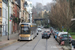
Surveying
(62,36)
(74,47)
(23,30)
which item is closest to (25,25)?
(23,30)

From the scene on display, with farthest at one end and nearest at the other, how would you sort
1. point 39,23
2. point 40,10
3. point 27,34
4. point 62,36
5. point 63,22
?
point 40,10 → point 39,23 → point 63,22 → point 27,34 → point 62,36

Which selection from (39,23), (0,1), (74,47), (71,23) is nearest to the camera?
(74,47)

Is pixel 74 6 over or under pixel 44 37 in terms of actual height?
over

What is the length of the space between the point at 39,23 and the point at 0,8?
111 m

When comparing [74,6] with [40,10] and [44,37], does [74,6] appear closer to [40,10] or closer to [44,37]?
[44,37]

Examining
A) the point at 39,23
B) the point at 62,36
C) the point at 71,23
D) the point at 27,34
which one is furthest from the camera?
the point at 39,23

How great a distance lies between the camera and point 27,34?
88.7ft

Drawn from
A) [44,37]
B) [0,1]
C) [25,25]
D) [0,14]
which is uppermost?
[0,1]

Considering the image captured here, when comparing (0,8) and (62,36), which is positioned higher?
(0,8)

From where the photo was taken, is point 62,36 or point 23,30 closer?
point 62,36

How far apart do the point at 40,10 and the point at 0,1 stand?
132 metres

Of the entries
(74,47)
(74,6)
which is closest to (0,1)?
(74,6)

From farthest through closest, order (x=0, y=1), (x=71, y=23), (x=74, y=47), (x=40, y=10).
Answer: (x=40, y=10), (x=71, y=23), (x=0, y=1), (x=74, y=47)

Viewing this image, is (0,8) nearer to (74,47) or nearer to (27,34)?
(27,34)
